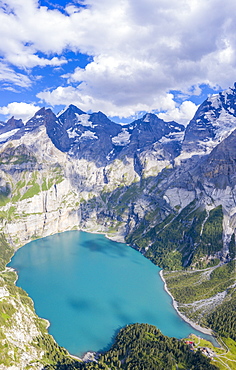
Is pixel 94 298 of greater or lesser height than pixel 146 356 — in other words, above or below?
below

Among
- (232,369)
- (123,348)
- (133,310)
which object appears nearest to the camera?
(232,369)

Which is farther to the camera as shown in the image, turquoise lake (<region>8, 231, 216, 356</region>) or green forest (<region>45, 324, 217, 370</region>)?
turquoise lake (<region>8, 231, 216, 356</region>)

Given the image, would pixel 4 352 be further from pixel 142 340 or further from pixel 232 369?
pixel 232 369

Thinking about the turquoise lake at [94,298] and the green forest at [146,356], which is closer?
the green forest at [146,356]

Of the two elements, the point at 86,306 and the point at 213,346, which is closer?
the point at 213,346

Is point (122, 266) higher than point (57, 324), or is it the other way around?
point (122, 266)

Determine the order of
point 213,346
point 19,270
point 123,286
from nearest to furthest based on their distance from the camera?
point 213,346 → point 123,286 → point 19,270

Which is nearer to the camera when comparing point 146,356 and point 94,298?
point 146,356

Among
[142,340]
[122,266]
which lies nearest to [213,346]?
[142,340]
